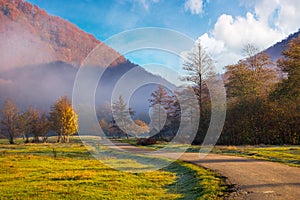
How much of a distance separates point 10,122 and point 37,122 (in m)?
6.34

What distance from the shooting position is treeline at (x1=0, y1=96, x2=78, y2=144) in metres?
56.9

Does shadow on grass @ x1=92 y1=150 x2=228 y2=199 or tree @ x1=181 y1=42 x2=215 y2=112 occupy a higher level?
tree @ x1=181 y1=42 x2=215 y2=112

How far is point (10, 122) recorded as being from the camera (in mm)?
63406

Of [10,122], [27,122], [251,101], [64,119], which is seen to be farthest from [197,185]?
[10,122]

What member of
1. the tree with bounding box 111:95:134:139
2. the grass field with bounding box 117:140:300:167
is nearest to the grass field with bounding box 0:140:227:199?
the grass field with bounding box 117:140:300:167

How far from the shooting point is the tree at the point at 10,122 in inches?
2442

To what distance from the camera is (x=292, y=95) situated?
2805cm

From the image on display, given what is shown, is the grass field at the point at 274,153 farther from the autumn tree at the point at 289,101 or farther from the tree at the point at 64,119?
A: the tree at the point at 64,119

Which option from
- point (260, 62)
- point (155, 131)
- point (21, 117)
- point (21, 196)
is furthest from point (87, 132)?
point (21, 196)

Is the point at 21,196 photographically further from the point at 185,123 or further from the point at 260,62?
the point at 260,62

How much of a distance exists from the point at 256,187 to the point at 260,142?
2528 centimetres

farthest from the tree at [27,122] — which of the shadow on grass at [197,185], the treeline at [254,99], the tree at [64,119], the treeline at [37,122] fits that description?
the shadow on grass at [197,185]

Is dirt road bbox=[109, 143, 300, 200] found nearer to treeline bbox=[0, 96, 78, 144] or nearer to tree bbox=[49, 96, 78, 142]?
tree bbox=[49, 96, 78, 142]

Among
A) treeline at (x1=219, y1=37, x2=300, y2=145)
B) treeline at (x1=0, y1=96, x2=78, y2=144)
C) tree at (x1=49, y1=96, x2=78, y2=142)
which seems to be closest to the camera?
treeline at (x1=219, y1=37, x2=300, y2=145)
